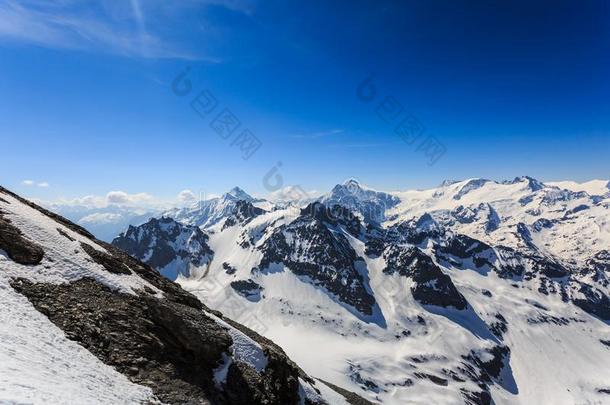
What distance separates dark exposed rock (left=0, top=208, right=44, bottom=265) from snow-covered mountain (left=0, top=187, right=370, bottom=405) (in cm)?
7

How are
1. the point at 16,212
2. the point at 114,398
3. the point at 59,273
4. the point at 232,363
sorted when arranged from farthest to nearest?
1. the point at 16,212
2. the point at 232,363
3. the point at 59,273
4. the point at 114,398

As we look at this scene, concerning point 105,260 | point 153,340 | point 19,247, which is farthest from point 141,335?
point 19,247

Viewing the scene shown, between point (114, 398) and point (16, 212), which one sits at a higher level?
point (16, 212)

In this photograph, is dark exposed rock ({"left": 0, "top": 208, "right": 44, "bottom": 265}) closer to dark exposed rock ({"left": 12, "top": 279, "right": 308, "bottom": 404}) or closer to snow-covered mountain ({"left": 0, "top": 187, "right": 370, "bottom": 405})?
snow-covered mountain ({"left": 0, "top": 187, "right": 370, "bottom": 405})

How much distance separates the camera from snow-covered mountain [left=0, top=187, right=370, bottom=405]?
69.2 ft

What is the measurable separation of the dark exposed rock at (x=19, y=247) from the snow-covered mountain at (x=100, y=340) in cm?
7

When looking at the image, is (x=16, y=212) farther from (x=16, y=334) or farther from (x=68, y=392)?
(x=68, y=392)

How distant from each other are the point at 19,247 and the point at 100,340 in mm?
11514

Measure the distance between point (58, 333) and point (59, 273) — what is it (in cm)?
802

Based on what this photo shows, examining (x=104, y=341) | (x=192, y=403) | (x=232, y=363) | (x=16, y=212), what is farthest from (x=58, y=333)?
(x=16, y=212)

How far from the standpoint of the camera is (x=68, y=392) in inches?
730

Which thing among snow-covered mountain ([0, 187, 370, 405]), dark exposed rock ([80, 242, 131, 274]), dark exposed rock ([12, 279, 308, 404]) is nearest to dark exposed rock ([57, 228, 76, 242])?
snow-covered mountain ([0, 187, 370, 405])

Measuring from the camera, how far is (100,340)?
27359 mm

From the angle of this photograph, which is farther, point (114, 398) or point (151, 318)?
point (151, 318)
